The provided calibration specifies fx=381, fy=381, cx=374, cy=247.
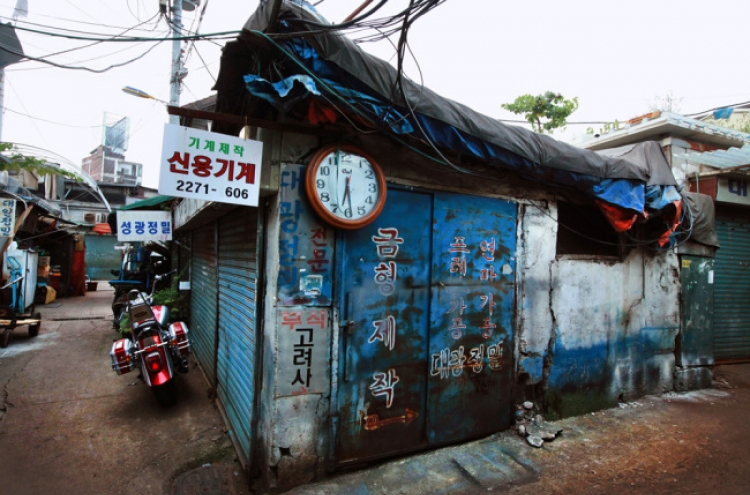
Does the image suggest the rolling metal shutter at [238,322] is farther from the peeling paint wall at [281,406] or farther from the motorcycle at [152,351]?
the motorcycle at [152,351]

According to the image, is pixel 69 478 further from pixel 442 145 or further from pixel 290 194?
pixel 442 145

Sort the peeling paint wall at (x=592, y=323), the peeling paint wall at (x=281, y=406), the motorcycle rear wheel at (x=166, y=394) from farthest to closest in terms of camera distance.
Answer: the motorcycle rear wheel at (x=166, y=394) < the peeling paint wall at (x=592, y=323) < the peeling paint wall at (x=281, y=406)

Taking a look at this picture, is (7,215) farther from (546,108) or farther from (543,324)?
(546,108)

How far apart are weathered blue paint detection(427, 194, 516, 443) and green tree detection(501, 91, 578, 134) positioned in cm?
1162

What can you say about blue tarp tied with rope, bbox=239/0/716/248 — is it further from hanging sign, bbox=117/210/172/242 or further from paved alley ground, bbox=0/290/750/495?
hanging sign, bbox=117/210/172/242

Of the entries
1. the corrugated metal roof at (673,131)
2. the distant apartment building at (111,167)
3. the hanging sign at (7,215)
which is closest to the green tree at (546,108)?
the corrugated metal roof at (673,131)

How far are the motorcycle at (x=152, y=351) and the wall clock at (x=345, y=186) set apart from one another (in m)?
3.25

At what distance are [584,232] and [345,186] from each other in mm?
→ 3880

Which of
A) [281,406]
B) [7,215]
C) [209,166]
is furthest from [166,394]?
[7,215]

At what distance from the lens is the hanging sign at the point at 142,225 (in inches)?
295

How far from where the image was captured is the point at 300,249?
3.49 meters

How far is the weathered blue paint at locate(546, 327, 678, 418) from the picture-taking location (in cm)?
Answer: 515

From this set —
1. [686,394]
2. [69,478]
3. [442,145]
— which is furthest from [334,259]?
Answer: [686,394]

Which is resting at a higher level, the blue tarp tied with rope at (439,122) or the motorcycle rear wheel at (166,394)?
the blue tarp tied with rope at (439,122)
